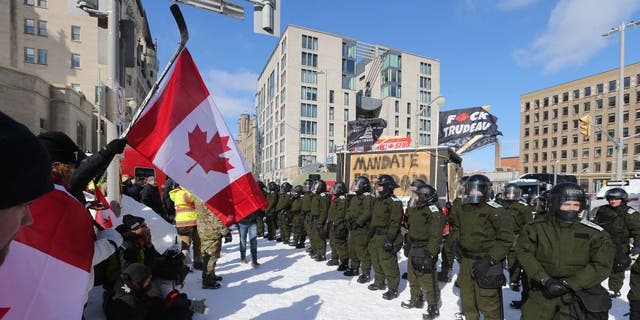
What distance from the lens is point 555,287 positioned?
3111 mm

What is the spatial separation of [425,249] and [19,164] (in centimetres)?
535

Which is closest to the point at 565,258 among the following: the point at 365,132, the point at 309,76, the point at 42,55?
the point at 365,132

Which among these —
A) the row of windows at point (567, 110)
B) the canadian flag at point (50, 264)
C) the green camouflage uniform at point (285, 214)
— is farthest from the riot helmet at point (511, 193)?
the row of windows at point (567, 110)

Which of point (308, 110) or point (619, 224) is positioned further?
point (308, 110)

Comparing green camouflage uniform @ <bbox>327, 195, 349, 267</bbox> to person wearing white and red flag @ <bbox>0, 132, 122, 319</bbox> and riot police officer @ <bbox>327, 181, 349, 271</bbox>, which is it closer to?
riot police officer @ <bbox>327, 181, 349, 271</bbox>

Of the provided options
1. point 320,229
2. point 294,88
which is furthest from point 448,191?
point 294,88

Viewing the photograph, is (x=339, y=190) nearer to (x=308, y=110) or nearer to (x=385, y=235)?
(x=385, y=235)

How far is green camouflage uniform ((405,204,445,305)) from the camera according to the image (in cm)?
516

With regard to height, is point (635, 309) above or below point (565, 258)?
below

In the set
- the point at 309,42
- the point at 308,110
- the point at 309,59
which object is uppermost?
the point at 309,42

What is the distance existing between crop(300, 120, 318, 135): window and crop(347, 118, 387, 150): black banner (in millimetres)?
20273

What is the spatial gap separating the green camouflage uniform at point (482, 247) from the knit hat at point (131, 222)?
4.32m

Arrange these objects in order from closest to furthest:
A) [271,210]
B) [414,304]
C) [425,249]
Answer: [425,249] → [414,304] → [271,210]

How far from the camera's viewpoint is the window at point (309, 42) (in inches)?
2120
